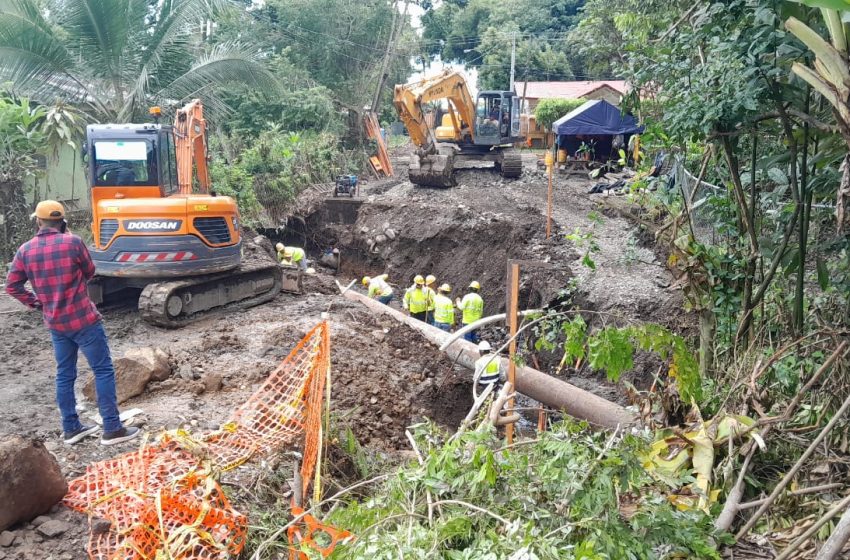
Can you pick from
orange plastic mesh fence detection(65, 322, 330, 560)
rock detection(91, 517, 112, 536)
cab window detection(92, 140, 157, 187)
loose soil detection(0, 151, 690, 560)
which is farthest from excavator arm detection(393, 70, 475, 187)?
rock detection(91, 517, 112, 536)

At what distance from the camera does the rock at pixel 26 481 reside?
3.98 m

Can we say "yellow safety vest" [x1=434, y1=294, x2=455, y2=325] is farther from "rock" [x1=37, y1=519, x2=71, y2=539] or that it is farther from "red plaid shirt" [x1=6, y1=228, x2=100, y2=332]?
"rock" [x1=37, y1=519, x2=71, y2=539]

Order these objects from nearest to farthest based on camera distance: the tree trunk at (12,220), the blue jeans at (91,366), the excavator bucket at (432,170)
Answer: the blue jeans at (91,366) < the tree trunk at (12,220) < the excavator bucket at (432,170)

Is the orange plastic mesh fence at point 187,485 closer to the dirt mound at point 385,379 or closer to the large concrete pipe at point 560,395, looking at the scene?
the dirt mound at point 385,379

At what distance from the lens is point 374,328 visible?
9898mm

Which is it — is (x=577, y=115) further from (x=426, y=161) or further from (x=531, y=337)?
(x=531, y=337)

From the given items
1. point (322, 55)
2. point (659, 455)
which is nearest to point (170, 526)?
point (659, 455)

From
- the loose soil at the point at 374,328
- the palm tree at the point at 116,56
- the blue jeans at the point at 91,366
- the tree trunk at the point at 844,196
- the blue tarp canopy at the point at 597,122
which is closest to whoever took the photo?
the tree trunk at the point at 844,196

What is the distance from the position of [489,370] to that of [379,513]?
450 cm

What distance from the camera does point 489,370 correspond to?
7676mm

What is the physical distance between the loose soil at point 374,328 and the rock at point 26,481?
4.7 inches

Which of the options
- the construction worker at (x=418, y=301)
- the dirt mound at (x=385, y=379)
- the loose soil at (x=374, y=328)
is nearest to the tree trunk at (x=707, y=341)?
the loose soil at (x=374, y=328)

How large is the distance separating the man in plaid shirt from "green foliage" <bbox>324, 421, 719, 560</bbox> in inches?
114

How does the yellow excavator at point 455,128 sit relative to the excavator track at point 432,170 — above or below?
above
